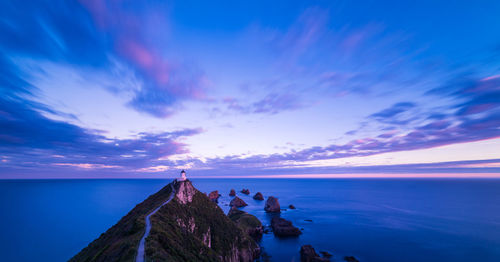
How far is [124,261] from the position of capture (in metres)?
18.7

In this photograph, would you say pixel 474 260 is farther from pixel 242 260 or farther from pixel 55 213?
pixel 55 213

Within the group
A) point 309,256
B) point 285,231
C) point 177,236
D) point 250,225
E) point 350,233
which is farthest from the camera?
point 350,233

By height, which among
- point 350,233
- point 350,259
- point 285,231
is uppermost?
point 285,231

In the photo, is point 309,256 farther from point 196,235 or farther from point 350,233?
point 350,233

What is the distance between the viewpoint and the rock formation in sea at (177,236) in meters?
22.6

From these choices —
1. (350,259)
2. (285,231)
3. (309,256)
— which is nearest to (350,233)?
(350,259)

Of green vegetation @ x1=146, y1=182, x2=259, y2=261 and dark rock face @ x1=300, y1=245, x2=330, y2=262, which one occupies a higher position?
green vegetation @ x1=146, y1=182, x2=259, y2=261

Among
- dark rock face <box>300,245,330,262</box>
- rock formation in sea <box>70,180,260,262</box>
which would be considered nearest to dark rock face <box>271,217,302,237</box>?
dark rock face <box>300,245,330,262</box>

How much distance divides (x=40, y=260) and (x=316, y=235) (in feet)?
326

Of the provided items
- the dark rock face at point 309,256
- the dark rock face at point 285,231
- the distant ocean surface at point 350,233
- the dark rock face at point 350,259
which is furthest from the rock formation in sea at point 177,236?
the dark rock face at point 350,259

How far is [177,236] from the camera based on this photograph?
30.6 metres

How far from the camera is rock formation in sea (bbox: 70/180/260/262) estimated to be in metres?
22.6

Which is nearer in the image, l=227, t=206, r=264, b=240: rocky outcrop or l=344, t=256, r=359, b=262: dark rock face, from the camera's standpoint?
l=344, t=256, r=359, b=262: dark rock face

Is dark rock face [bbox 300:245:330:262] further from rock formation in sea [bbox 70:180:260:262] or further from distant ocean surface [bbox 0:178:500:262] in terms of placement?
rock formation in sea [bbox 70:180:260:262]
